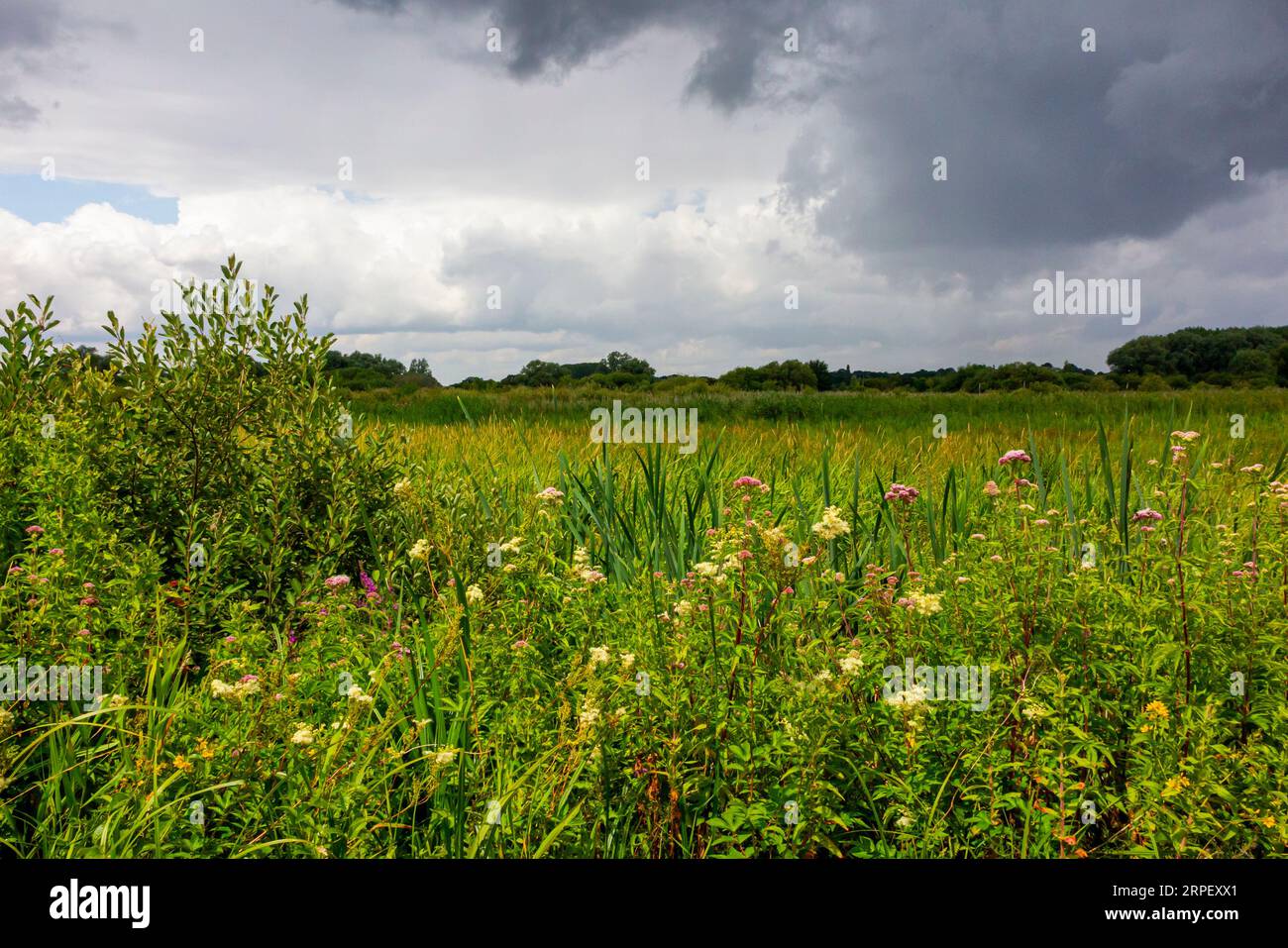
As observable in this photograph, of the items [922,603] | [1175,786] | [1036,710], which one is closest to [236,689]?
[922,603]

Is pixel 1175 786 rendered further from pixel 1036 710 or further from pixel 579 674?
pixel 579 674

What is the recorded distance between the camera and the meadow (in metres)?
2.02

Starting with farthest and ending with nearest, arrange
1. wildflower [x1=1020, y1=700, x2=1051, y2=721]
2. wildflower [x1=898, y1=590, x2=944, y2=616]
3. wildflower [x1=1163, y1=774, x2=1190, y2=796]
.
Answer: wildflower [x1=898, y1=590, x2=944, y2=616], wildflower [x1=1020, y1=700, x2=1051, y2=721], wildflower [x1=1163, y1=774, x2=1190, y2=796]

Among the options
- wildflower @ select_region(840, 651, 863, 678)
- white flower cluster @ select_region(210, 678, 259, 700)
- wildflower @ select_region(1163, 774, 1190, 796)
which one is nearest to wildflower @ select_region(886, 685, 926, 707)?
wildflower @ select_region(840, 651, 863, 678)

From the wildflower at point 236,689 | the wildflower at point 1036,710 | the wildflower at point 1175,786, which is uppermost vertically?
the wildflower at point 236,689

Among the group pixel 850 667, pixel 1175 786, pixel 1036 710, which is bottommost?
pixel 1175 786

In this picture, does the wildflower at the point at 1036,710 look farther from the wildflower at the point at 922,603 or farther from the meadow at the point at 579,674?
the wildflower at the point at 922,603

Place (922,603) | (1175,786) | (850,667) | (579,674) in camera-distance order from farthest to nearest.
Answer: (922,603) → (579,674) → (850,667) → (1175,786)

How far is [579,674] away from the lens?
2.21 meters

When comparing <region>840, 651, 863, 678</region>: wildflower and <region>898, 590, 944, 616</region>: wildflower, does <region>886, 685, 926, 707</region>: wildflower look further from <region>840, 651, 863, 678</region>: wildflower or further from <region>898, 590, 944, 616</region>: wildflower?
<region>898, 590, 944, 616</region>: wildflower

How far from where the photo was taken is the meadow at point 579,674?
202cm

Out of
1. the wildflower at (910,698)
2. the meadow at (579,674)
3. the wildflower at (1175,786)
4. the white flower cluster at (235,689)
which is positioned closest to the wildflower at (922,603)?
the meadow at (579,674)

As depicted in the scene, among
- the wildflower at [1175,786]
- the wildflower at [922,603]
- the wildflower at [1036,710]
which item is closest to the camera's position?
the wildflower at [1175,786]
